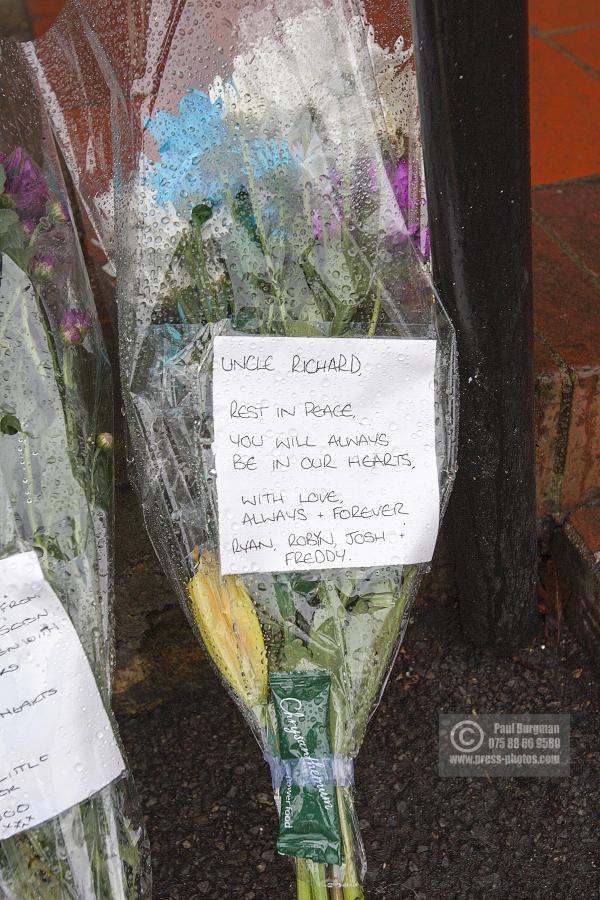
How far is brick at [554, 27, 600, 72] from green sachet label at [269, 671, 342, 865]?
2.32m

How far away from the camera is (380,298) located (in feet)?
3.48

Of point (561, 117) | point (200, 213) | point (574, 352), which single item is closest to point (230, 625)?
point (200, 213)

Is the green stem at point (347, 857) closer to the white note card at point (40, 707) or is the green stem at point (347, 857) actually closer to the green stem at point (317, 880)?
the green stem at point (317, 880)

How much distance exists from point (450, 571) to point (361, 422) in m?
0.63

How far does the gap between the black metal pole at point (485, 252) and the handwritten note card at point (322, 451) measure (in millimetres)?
152

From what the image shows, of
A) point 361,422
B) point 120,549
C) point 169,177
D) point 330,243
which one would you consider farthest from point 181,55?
point 120,549

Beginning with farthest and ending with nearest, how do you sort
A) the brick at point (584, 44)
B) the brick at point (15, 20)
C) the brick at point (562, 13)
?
the brick at point (15, 20) < the brick at point (562, 13) < the brick at point (584, 44)

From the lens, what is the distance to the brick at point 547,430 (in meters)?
1.44

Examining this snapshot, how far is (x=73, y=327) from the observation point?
104 cm

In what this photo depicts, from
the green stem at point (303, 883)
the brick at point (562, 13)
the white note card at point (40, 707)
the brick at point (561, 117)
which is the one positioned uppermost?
the brick at point (562, 13)

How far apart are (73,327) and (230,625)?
17.4 inches

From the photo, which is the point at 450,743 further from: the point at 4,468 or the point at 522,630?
the point at 4,468

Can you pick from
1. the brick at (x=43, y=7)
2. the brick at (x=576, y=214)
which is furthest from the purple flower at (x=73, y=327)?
the brick at (x=43, y=7)

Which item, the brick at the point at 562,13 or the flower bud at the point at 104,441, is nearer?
the flower bud at the point at 104,441
